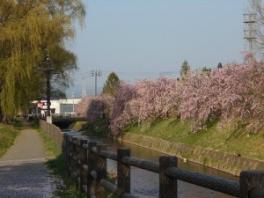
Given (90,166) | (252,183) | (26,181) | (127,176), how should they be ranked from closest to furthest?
(252,183), (127,176), (90,166), (26,181)

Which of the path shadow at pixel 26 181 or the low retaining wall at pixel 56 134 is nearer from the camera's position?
the path shadow at pixel 26 181

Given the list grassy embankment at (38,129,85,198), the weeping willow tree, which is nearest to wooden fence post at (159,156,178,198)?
grassy embankment at (38,129,85,198)

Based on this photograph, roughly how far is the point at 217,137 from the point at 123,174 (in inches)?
988

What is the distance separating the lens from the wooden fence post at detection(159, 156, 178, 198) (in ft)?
18.2


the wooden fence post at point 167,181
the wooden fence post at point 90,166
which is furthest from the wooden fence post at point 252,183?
the wooden fence post at point 90,166

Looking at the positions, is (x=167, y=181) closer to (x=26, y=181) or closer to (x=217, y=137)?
(x=26, y=181)

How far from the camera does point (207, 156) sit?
29.5 meters

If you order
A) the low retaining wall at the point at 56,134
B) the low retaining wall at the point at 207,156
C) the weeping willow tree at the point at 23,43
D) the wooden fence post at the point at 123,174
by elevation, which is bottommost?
the low retaining wall at the point at 207,156

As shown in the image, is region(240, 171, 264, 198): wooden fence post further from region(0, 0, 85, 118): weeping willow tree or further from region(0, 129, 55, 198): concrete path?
region(0, 0, 85, 118): weeping willow tree

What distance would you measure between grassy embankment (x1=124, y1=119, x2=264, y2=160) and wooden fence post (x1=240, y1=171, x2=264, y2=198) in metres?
21.6

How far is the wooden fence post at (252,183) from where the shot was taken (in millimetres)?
3643

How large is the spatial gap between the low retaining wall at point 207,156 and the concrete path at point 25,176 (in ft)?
25.5

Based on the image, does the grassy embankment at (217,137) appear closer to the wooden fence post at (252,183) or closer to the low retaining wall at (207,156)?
the low retaining wall at (207,156)

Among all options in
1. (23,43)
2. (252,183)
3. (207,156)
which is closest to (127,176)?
(252,183)
